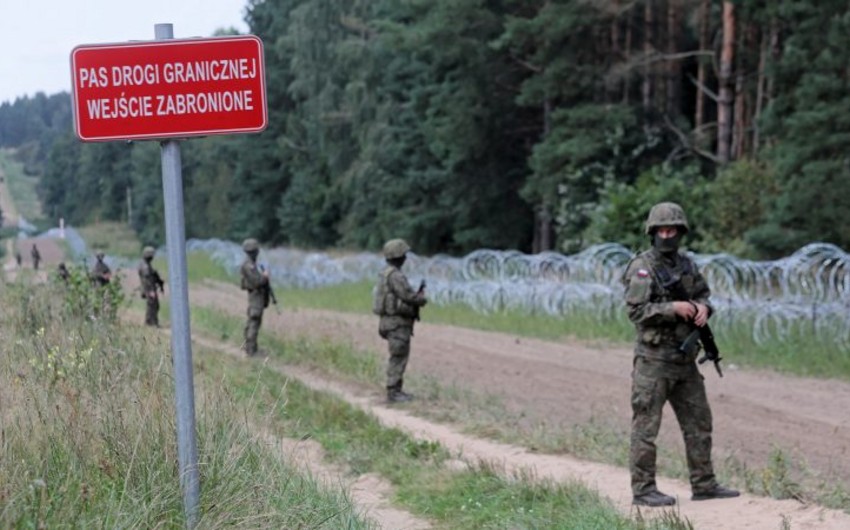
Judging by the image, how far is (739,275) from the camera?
2025 centimetres

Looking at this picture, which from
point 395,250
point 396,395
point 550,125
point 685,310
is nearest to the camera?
point 685,310

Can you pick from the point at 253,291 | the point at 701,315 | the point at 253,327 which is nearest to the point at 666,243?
the point at 701,315

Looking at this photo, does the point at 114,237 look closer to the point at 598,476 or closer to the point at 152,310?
the point at 152,310

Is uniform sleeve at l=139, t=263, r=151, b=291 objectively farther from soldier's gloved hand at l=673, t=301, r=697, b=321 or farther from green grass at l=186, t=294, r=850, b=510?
soldier's gloved hand at l=673, t=301, r=697, b=321

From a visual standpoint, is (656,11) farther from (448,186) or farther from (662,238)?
(662,238)

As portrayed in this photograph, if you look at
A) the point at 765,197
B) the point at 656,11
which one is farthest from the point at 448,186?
the point at 765,197

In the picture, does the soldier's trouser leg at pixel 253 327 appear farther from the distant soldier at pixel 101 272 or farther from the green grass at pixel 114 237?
the green grass at pixel 114 237

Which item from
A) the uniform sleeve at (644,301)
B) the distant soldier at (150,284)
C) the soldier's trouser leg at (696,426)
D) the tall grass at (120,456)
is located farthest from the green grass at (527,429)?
the distant soldier at (150,284)

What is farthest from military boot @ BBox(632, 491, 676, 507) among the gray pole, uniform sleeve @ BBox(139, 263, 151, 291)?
uniform sleeve @ BBox(139, 263, 151, 291)

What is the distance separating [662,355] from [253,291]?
10371 millimetres

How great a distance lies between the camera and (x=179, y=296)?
16.0 ft

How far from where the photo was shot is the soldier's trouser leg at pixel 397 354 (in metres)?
12.8

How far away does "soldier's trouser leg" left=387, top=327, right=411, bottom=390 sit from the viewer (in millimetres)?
12820

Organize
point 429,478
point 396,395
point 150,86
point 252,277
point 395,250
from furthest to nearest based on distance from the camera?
point 252,277 < point 396,395 < point 395,250 < point 429,478 < point 150,86
